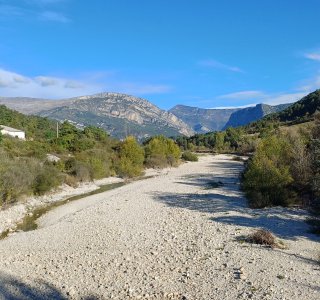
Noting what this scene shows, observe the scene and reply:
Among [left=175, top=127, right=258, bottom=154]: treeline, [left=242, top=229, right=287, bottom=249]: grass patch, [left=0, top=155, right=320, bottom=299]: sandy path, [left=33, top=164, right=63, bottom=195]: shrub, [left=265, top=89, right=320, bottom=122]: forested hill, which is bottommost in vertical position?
[left=0, top=155, right=320, bottom=299]: sandy path

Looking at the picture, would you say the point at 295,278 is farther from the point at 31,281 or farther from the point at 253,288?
the point at 31,281

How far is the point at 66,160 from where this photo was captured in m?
49.2

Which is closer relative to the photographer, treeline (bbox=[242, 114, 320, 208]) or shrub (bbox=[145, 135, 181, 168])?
treeline (bbox=[242, 114, 320, 208])

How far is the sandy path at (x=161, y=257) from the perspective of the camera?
14.2m

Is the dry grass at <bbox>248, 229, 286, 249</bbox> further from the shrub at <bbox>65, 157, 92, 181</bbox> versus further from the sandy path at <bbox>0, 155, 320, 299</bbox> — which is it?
the shrub at <bbox>65, 157, 92, 181</bbox>

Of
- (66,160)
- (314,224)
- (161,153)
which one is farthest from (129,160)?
(314,224)

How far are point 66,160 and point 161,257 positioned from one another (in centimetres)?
3369

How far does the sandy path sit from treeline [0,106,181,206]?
7189mm

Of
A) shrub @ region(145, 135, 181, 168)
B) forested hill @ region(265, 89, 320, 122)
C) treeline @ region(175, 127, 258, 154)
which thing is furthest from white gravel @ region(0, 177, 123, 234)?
forested hill @ region(265, 89, 320, 122)

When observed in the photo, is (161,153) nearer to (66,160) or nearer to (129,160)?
(129,160)

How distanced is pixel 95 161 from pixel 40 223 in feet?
77.3

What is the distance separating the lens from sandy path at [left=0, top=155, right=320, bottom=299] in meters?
14.2

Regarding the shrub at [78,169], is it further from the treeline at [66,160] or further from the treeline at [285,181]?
the treeline at [285,181]

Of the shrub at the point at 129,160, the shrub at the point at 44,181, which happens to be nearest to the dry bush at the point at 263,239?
the shrub at the point at 44,181
